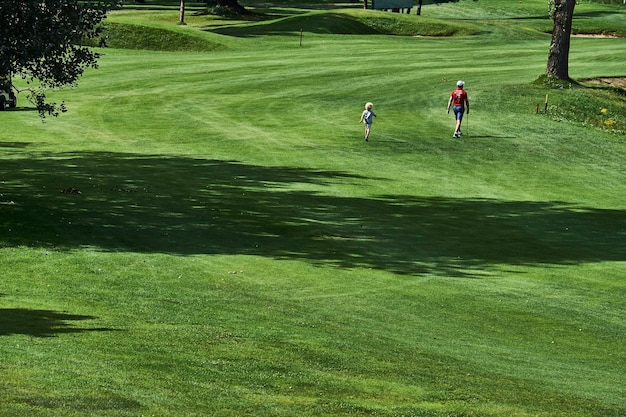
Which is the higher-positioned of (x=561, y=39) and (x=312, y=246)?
(x=561, y=39)

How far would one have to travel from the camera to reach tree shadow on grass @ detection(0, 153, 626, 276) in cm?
2691

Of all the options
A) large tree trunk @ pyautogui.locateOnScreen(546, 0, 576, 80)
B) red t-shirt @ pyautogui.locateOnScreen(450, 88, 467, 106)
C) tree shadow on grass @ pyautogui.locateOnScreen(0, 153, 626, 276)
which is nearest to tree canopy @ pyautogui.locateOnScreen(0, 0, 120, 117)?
tree shadow on grass @ pyautogui.locateOnScreen(0, 153, 626, 276)

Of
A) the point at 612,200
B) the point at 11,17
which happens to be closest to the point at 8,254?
the point at 11,17

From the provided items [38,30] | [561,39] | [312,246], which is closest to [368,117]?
[561,39]

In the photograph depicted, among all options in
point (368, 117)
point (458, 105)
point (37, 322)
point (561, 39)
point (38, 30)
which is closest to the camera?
point (37, 322)

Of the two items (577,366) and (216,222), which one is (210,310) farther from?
(216,222)

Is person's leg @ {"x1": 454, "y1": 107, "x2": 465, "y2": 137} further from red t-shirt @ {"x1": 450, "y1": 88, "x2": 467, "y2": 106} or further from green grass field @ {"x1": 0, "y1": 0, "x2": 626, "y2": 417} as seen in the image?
green grass field @ {"x1": 0, "y1": 0, "x2": 626, "y2": 417}

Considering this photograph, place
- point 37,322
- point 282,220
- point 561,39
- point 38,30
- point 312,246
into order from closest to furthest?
point 37,322 → point 312,246 → point 38,30 → point 282,220 → point 561,39

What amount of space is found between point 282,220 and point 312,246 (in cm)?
312

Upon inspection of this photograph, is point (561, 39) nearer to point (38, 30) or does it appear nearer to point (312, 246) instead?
point (312, 246)

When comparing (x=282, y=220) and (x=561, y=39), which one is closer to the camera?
(x=282, y=220)

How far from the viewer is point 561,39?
59438mm

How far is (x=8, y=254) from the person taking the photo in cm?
2436

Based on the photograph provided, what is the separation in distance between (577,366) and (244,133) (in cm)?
3026
